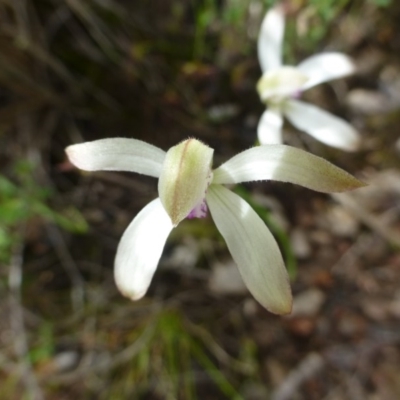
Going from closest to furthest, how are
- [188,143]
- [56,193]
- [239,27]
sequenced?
[188,143] → [239,27] → [56,193]

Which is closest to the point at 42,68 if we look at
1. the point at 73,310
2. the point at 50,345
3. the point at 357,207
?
the point at 73,310

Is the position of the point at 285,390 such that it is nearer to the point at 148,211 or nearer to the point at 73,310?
the point at 73,310

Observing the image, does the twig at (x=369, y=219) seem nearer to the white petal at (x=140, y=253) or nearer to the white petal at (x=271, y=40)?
the white petal at (x=271, y=40)

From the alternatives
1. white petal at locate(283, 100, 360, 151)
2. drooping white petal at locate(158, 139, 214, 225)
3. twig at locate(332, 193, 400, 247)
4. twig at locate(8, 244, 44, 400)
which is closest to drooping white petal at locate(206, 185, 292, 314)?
drooping white petal at locate(158, 139, 214, 225)

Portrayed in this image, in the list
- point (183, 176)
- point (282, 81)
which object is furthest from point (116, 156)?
point (282, 81)

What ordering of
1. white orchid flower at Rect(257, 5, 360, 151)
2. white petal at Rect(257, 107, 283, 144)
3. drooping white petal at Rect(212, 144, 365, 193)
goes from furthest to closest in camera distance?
white orchid flower at Rect(257, 5, 360, 151) < white petal at Rect(257, 107, 283, 144) < drooping white petal at Rect(212, 144, 365, 193)

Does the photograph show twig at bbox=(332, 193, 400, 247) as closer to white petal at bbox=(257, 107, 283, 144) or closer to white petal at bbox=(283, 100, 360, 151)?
white petal at bbox=(283, 100, 360, 151)

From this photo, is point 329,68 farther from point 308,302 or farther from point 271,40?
point 308,302
